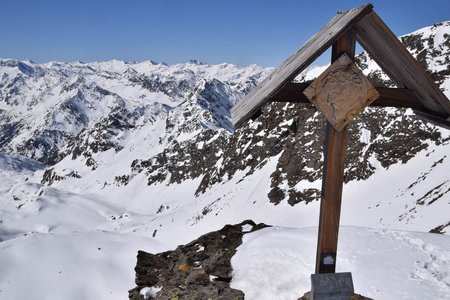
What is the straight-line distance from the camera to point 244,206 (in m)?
57.2

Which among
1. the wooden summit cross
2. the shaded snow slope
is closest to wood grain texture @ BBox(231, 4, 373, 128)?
the wooden summit cross

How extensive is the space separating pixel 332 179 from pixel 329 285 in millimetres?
1369

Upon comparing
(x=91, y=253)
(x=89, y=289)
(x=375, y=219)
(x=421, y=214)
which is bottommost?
(x=89, y=289)

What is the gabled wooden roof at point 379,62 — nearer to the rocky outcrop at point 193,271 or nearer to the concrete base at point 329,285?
the concrete base at point 329,285

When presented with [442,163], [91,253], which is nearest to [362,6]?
[91,253]

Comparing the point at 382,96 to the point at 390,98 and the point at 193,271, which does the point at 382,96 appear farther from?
the point at 193,271

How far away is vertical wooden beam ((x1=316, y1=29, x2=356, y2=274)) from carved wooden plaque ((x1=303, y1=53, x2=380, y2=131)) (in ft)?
0.37

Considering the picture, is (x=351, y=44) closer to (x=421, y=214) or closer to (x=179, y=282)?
(x=179, y=282)

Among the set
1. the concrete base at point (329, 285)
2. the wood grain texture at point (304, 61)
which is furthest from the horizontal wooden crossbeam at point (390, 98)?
the concrete base at point (329, 285)

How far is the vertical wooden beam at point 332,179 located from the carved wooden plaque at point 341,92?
112mm

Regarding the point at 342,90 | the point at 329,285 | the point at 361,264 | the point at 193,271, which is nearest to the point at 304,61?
the point at 342,90

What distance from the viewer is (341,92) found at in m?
4.29

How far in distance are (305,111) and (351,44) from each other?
6360 centimetres

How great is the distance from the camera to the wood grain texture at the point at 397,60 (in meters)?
4.18
